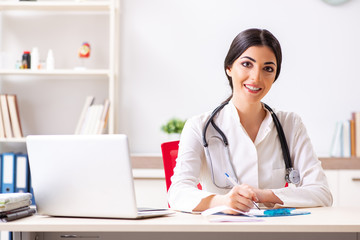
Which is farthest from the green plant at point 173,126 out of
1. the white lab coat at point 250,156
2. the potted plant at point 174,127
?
the white lab coat at point 250,156

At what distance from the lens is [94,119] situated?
3.71 meters

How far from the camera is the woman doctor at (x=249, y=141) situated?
6.52 ft

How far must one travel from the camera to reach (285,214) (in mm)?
1558

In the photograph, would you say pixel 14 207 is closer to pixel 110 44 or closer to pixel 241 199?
pixel 241 199

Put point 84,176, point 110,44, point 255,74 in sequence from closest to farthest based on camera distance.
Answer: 1. point 84,176
2. point 255,74
3. point 110,44

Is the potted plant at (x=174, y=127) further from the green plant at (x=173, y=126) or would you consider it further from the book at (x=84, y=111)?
the book at (x=84, y=111)

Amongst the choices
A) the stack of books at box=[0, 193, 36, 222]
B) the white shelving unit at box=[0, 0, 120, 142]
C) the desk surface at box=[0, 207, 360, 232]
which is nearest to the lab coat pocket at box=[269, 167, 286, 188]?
the desk surface at box=[0, 207, 360, 232]

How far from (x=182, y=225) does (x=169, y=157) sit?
88cm

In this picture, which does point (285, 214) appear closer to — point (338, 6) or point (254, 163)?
point (254, 163)

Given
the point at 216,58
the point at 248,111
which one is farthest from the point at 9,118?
the point at 248,111

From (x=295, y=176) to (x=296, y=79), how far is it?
2051 mm

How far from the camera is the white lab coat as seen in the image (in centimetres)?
196

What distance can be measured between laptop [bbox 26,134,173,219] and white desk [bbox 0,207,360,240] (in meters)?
0.03

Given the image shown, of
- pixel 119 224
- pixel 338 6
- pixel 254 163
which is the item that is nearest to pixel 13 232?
pixel 119 224
